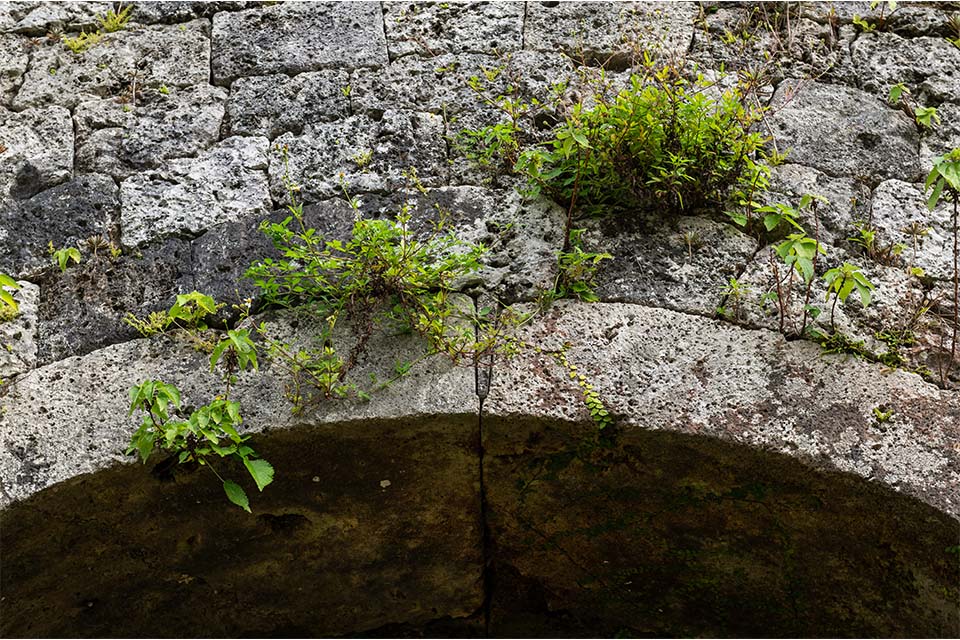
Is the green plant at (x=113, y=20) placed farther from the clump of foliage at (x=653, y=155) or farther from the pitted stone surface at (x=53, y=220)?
the clump of foliage at (x=653, y=155)

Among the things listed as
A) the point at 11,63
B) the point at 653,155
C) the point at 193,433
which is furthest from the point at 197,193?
the point at 653,155

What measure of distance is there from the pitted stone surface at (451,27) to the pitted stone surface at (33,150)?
1.07 metres

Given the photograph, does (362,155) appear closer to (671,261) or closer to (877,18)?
(671,261)

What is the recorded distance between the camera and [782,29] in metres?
3.38

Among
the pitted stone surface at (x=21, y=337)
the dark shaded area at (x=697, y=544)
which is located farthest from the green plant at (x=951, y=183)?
the pitted stone surface at (x=21, y=337)

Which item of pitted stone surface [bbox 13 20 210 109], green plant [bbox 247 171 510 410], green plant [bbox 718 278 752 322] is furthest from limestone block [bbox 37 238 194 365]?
green plant [bbox 718 278 752 322]

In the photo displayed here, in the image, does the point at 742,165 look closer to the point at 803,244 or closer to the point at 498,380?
the point at 803,244

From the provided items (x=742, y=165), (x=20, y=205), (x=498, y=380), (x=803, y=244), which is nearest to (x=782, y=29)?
(x=742, y=165)

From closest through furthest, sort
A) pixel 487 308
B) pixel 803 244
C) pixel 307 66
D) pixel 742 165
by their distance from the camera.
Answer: pixel 803 244 < pixel 487 308 < pixel 742 165 < pixel 307 66

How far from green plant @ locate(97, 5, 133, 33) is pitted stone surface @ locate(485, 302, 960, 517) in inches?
75.8

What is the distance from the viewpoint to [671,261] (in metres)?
2.79

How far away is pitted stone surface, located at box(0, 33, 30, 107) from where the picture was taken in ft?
11.0

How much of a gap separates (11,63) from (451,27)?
1484 mm

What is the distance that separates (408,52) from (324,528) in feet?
5.08
